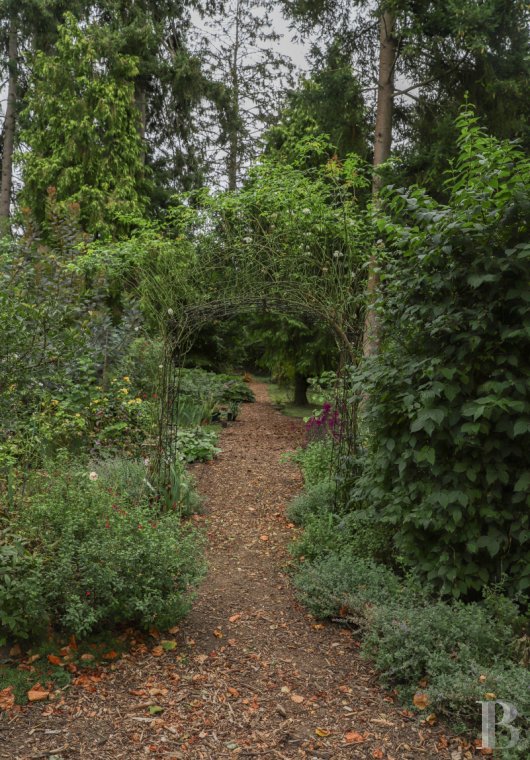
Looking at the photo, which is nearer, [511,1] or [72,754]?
[72,754]

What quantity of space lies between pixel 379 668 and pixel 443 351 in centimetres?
172

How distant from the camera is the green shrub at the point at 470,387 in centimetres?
316

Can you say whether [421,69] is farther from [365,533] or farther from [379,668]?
[379,668]

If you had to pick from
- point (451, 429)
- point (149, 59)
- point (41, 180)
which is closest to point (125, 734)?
point (451, 429)

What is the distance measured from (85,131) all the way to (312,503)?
1105 centimetres

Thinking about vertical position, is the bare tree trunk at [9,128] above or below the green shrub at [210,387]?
above

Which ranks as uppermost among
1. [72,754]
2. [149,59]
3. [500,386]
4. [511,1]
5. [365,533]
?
[149,59]

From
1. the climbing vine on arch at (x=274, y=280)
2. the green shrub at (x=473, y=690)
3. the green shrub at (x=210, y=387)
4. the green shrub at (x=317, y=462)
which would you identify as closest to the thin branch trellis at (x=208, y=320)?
the climbing vine on arch at (x=274, y=280)

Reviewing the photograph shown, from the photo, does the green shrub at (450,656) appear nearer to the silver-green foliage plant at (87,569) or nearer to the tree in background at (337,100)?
the silver-green foliage plant at (87,569)

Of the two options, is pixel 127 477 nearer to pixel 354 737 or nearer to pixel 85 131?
pixel 354 737

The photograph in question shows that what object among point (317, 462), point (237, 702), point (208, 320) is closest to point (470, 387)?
point (237, 702)

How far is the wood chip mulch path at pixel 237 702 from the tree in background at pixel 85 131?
11.0 meters

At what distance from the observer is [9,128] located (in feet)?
50.2

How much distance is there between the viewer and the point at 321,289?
5.22m
